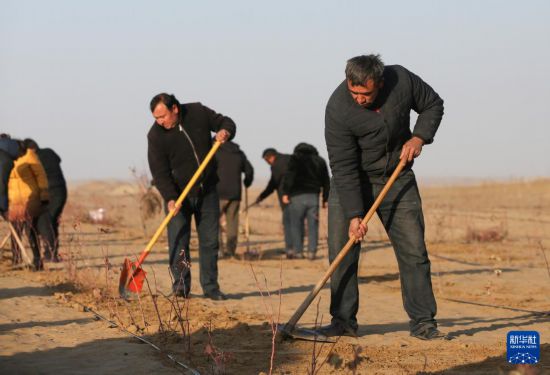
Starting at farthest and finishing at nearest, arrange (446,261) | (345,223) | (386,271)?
(446,261) → (386,271) → (345,223)

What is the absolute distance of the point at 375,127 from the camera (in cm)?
676

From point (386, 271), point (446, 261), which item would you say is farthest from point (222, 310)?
point (446, 261)

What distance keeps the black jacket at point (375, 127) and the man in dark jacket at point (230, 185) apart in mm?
7936

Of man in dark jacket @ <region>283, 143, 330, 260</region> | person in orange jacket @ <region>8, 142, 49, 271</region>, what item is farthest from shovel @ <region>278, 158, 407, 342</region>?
man in dark jacket @ <region>283, 143, 330, 260</region>

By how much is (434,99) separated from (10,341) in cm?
335

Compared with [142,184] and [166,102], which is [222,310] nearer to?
[166,102]

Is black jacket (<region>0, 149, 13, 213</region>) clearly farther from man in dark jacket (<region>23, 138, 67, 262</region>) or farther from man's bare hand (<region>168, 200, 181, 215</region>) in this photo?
man's bare hand (<region>168, 200, 181, 215</region>)

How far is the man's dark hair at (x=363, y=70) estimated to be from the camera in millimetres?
6465

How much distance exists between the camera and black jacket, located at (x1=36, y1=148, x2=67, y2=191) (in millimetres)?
14398

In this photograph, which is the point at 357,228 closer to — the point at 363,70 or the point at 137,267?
the point at 363,70

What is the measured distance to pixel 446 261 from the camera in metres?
14.6

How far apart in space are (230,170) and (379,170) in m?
8.13

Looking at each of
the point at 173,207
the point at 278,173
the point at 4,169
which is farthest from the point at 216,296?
the point at 278,173

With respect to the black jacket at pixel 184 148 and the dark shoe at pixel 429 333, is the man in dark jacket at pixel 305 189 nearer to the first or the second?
the black jacket at pixel 184 148
